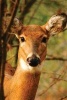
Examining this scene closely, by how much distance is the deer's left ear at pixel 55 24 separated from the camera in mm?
5668

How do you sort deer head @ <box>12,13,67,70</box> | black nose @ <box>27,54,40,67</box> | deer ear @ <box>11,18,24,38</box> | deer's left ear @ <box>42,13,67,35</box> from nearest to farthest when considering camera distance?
1. black nose @ <box>27,54,40,67</box>
2. deer head @ <box>12,13,67,70</box>
3. deer ear @ <box>11,18,24,38</box>
4. deer's left ear @ <box>42,13,67,35</box>

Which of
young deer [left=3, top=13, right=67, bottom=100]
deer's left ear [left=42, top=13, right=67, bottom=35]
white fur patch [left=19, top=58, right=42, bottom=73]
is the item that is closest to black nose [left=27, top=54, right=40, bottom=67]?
young deer [left=3, top=13, right=67, bottom=100]

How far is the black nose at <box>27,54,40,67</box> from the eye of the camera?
4.84 meters

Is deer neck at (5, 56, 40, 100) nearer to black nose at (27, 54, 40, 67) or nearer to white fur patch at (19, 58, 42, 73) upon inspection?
white fur patch at (19, 58, 42, 73)

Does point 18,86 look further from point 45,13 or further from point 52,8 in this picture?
point 45,13

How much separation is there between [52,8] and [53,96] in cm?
417

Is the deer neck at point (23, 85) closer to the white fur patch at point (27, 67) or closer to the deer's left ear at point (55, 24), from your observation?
the white fur patch at point (27, 67)

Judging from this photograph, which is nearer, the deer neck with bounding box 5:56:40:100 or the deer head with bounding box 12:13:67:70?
the deer head with bounding box 12:13:67:70

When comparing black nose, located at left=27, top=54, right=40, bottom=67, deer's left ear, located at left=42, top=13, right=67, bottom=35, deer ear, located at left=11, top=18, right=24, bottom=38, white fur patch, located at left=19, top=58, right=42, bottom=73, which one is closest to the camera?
black nose, located at left=27, top=54, right=40, bottom=67

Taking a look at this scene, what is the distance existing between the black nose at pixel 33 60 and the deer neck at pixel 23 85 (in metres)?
0.26

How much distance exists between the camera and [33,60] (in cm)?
484

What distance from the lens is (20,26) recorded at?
552 centimetres

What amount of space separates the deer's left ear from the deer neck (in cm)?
74

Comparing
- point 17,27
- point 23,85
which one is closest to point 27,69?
point 23,85
